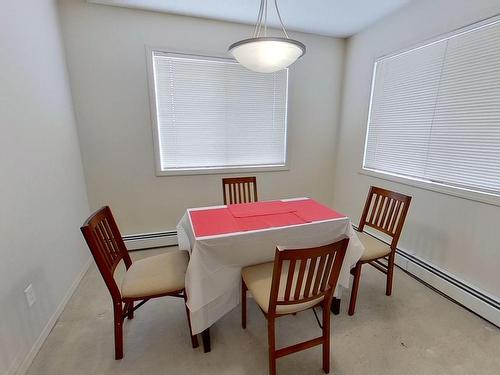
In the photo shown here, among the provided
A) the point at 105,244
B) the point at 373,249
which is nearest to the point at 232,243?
the point at 105,244

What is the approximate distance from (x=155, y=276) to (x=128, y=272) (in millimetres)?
218

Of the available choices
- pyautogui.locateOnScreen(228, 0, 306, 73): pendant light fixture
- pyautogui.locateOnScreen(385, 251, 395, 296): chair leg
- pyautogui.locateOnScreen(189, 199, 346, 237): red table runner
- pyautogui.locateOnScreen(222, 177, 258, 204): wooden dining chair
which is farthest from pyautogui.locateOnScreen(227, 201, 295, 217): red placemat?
pyautogui.locateOnScreen(228, 0, 306, 73): pendant light fixture

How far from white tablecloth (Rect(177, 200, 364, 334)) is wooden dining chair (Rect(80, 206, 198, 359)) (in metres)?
0.14

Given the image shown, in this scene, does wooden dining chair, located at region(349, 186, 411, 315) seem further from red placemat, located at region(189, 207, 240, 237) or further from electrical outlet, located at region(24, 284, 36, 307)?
electrical outlet, located at region(24, 284, 36, 307)

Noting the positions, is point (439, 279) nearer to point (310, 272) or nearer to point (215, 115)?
point (310, 272)

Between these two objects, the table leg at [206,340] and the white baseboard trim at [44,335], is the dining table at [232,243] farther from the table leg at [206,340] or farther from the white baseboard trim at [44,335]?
the white baseboard trim at [44,335]

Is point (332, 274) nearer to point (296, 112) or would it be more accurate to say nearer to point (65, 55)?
point (296, 112)

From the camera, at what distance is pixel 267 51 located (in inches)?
56.0

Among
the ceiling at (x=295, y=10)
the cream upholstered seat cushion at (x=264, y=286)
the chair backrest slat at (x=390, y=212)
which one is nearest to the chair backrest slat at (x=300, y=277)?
the cream upholstered seat cushion at (x=264, y=286)

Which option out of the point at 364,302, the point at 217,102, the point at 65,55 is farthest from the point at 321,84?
the point at 65,55

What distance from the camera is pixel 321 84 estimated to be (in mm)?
3098

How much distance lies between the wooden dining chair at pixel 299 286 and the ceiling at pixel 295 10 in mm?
2225

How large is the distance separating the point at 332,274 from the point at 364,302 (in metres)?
1.02

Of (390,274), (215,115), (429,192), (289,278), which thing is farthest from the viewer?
(215,115)
